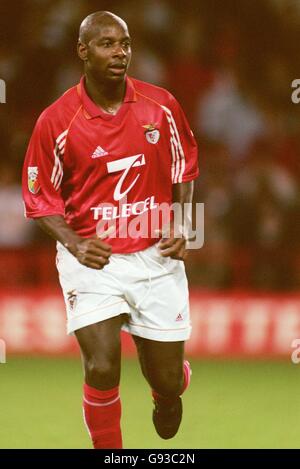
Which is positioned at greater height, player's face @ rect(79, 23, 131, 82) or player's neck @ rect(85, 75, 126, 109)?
player's face @ rect(79, 23, 131, 82)

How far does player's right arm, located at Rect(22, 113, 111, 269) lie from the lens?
4504 millimetres

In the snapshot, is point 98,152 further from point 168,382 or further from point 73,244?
point 168,382

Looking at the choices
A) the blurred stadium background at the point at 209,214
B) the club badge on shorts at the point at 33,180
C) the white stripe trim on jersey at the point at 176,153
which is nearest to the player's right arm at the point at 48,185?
the club badge on shorts at the point at 33,180

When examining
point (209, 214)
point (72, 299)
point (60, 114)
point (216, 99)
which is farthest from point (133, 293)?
point (216, 99)

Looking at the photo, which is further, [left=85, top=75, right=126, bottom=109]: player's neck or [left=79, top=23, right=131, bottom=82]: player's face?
[left=85, top=75, right=126, bottom=109]: player's neck

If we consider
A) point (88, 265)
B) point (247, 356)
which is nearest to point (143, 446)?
point (88, 265)

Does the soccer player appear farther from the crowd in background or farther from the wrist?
the crowd in background

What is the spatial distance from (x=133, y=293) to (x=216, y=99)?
5164 mm

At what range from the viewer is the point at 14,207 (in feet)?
28.6

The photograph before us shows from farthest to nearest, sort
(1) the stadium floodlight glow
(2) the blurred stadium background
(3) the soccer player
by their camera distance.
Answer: (1) the stadium floodlight glow → (2) the blurred stadium background → (3) the soccer player

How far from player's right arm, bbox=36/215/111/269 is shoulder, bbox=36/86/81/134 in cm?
38

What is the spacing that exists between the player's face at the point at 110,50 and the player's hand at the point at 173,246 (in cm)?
70

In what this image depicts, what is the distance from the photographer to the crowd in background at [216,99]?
8.90 meters

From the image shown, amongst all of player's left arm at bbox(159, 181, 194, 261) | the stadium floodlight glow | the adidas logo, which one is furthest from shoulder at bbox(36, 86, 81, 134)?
the stadium floodlight glow
